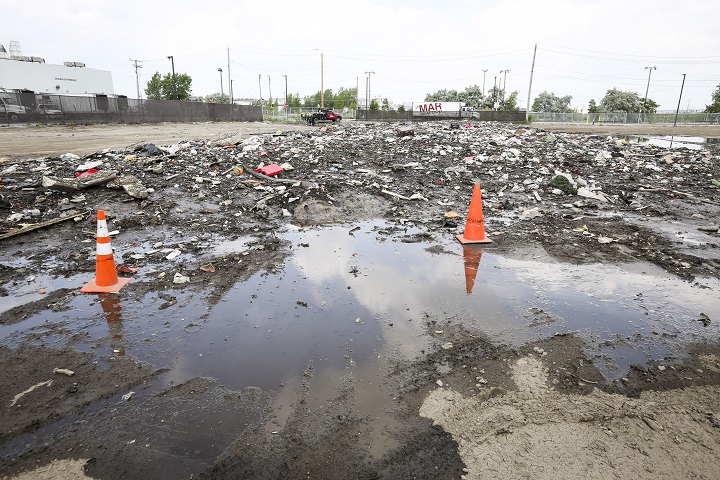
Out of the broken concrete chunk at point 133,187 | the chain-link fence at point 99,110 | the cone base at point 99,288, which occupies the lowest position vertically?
the cone base at point 99,288

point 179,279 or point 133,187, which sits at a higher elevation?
point 133,187

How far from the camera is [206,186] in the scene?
727 cm

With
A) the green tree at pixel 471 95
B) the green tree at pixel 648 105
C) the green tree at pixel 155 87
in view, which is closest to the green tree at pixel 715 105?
the green tree at pixel 648 105

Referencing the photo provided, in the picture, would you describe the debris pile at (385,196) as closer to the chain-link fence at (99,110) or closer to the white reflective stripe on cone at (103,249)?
the white reflective stripe on cone at (103,249)

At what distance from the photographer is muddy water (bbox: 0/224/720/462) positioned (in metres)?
2.56

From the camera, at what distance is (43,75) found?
28891 millimetres

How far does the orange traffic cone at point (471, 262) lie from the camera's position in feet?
12.8

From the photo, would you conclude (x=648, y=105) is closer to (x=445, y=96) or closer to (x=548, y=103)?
(x=548, y=103)

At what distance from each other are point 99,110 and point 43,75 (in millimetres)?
8859

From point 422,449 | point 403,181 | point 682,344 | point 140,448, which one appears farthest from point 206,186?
point 682,344

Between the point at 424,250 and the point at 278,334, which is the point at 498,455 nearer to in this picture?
the point at 278,334

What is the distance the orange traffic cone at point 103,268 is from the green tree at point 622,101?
74666 millimetres

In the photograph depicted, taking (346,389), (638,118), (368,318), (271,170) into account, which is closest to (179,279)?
(368,318)

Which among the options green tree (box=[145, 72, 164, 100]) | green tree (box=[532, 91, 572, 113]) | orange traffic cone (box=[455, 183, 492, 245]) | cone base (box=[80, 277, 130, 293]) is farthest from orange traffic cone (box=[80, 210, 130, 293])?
green tree (box=[532, 91, 572, 113])
